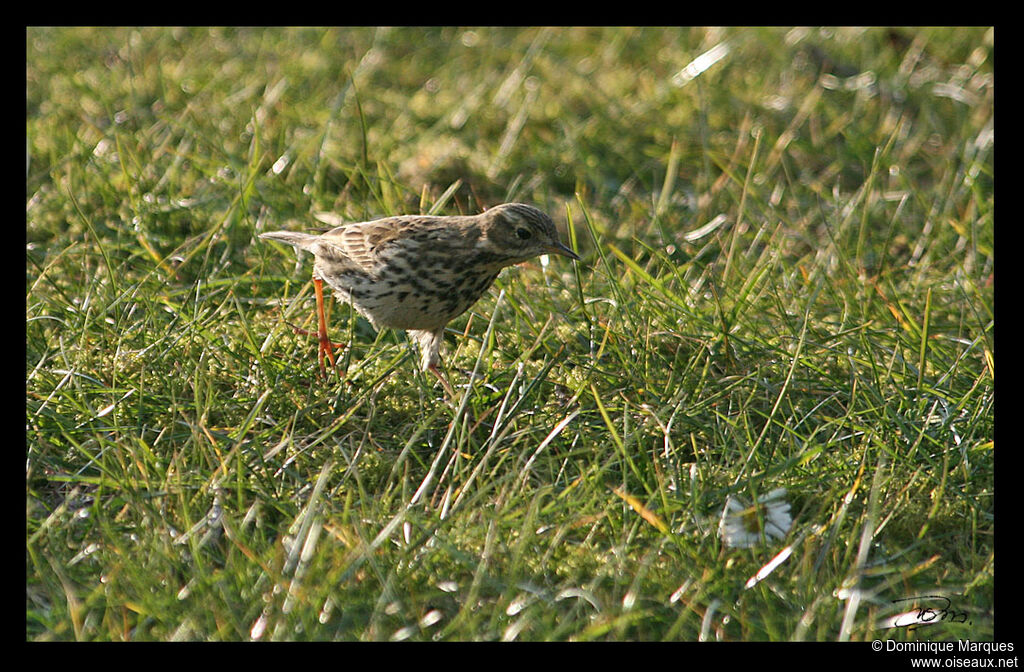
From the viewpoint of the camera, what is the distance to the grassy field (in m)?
3.80

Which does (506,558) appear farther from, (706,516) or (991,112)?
(991,112)

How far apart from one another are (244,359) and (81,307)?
0.84m

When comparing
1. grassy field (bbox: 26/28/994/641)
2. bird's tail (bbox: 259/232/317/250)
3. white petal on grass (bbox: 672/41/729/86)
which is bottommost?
grassy field (bbox: 26/28/994/641)

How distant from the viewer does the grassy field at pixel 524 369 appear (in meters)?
3.80

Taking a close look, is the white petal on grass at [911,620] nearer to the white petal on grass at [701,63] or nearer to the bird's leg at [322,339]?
the bird's leg at [322,339]

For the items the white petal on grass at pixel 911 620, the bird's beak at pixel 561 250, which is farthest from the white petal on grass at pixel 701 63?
the white petal on grass at pixel 911 620

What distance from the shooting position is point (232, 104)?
25.0 feet

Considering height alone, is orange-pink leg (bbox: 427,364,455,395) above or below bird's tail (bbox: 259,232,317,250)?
below

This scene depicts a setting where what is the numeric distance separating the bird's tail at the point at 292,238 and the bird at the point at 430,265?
345mm

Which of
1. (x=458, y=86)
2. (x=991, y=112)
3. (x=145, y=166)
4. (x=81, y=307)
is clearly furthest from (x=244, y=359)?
(x=991, y=112)

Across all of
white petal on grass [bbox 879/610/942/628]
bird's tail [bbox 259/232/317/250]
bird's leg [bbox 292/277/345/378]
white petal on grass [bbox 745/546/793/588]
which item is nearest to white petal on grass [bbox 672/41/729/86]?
bird's tail [bbox 259/232/317/250]
